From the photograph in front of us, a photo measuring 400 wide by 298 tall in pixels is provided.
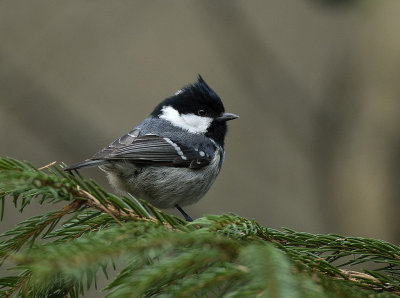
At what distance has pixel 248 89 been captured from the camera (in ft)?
10.5

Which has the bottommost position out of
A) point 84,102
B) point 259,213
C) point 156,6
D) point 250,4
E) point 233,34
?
point 259,213

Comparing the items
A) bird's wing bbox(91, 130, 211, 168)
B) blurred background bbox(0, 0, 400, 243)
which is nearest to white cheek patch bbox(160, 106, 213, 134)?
bird's wing bbox(91, 130, 211, 168)

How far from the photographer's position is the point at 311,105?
10.3ft

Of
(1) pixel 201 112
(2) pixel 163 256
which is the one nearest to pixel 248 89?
(1) pixel 201 112

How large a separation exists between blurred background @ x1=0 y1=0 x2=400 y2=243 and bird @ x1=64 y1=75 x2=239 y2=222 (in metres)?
0.73

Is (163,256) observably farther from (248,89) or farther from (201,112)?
(248,89)

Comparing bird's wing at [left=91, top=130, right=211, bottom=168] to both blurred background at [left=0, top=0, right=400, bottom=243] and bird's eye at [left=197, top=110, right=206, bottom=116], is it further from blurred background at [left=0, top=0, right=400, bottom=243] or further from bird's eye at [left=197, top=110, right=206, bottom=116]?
blurred background at [left=0, top=0, right=400, bottom=243]

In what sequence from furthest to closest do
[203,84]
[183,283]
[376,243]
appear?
[203,84] → [376,243] → [183,283]

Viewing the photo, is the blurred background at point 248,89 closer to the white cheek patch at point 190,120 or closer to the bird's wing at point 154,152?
the white cheek patch at point 190,120

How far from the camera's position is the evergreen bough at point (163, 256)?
1.76ft

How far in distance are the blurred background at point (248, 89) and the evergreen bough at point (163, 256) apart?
160 centimetres

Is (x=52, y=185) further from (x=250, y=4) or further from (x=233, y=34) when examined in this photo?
(x=250, y=4)

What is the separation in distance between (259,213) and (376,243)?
9.08 ft

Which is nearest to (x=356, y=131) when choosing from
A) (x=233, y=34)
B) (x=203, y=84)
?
(x=233, y=34)
